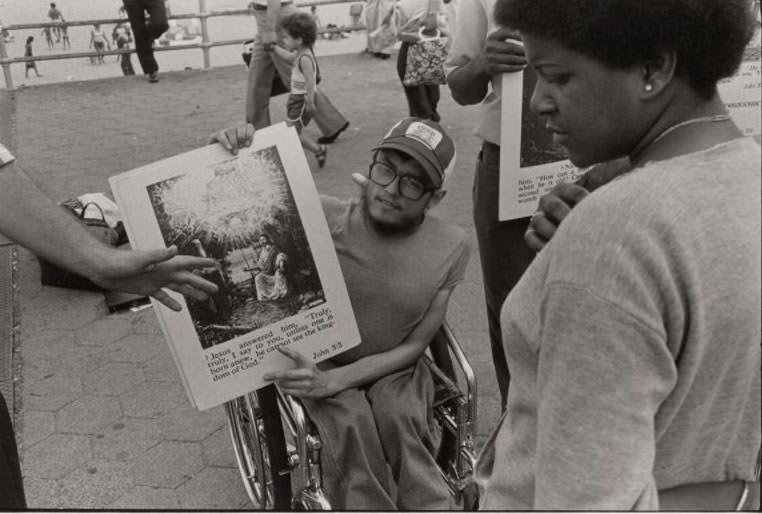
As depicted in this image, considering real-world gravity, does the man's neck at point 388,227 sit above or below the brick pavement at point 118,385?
above

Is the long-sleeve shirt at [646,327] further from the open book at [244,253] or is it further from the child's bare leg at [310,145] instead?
the child's bare leg at [310,145]

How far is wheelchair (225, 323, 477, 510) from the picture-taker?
5.93 ft

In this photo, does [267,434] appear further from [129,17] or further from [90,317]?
[129,17]

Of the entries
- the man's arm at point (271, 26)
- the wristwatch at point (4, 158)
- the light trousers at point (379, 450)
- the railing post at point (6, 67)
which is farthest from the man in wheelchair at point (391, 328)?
the railing post at point (6, 67)

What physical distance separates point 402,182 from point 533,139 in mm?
354

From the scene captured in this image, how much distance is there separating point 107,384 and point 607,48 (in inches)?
109

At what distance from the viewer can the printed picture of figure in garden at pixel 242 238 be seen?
1.54 metres

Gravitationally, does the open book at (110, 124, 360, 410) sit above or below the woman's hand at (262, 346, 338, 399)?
above

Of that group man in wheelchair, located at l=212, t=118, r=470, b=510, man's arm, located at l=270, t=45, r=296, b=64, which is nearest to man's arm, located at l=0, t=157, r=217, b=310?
man in wheelchair, located at l=212, t=118, r=470, b=510

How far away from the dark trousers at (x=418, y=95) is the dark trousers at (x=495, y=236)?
3589mm

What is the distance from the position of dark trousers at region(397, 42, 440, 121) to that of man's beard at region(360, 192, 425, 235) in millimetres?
3816

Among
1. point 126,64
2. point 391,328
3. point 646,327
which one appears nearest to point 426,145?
point 391,328

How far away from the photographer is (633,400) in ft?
2.29

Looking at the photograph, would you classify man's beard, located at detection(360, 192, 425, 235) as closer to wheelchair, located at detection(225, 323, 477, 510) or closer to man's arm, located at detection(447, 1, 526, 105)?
wheelchair, located at detection(225, 323, 477, 510)
